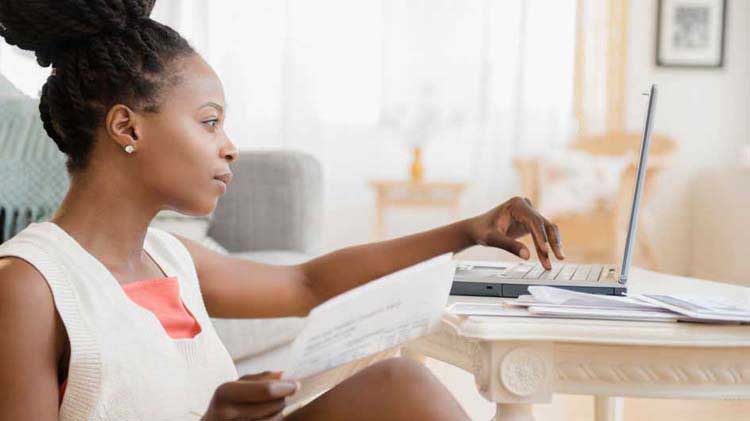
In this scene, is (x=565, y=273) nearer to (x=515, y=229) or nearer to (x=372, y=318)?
(x=515, y=229)

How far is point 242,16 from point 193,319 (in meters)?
4.10

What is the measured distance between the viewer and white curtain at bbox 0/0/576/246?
5012 millimetres

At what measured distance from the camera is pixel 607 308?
1.07 meters

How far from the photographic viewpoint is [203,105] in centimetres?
102

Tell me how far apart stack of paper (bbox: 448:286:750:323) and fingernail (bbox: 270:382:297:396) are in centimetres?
34

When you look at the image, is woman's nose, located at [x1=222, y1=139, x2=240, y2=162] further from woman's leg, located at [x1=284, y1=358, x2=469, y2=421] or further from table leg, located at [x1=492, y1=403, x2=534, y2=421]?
table leg, located at [x1=492, y1=403, x2=534, y2=421]

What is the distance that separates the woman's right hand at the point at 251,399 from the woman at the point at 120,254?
0.40ft

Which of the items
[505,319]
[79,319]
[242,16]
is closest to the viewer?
[79,319]

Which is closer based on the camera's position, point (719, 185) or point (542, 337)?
point (542, 337)

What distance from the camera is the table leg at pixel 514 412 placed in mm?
1011

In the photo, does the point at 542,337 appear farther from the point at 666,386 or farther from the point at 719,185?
the point at 719,185

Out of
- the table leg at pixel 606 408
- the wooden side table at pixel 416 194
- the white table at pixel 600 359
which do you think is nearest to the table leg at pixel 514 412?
the white table at pixel 600 359

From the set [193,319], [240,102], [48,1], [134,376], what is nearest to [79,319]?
[134,376]

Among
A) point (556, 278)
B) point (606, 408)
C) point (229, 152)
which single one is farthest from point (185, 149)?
point (606, 408)
